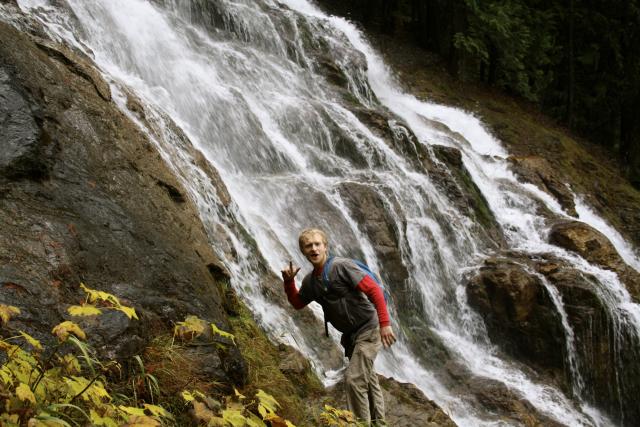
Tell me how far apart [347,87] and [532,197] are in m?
5.79

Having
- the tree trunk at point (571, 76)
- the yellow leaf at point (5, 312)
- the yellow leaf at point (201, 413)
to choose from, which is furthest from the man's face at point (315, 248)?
the tree trunk at point (571, 76)

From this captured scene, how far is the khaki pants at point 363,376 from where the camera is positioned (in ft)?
14.8

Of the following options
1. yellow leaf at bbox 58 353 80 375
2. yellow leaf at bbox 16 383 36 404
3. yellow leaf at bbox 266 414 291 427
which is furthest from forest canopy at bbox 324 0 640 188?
yellow leaf at bbox 16 383 36 404

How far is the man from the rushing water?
6.59 ft

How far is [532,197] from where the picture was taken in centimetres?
1595

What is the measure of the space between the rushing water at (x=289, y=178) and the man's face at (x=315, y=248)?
7.54 feet

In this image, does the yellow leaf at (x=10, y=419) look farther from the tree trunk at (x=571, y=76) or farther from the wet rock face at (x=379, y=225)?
the tree trunk at (x=571, y=76)

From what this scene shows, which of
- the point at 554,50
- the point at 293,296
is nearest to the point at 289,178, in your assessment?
the point at 293,296

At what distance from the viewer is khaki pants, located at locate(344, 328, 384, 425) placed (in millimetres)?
4520

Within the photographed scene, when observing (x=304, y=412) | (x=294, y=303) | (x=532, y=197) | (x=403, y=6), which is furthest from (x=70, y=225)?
(x=403, y=6)

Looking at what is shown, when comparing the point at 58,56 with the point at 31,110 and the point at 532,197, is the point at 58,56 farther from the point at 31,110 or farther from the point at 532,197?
the point at 532,197

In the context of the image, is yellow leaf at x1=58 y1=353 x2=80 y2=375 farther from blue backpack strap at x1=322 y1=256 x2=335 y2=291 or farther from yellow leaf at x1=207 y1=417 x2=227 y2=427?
blue backpack strap at x1=322 y1=256 x2=335 y2=291

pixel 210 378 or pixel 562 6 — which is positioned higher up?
pixel 562 6

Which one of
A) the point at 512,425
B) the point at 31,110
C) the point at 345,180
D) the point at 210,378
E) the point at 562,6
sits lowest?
the point at 512,425
